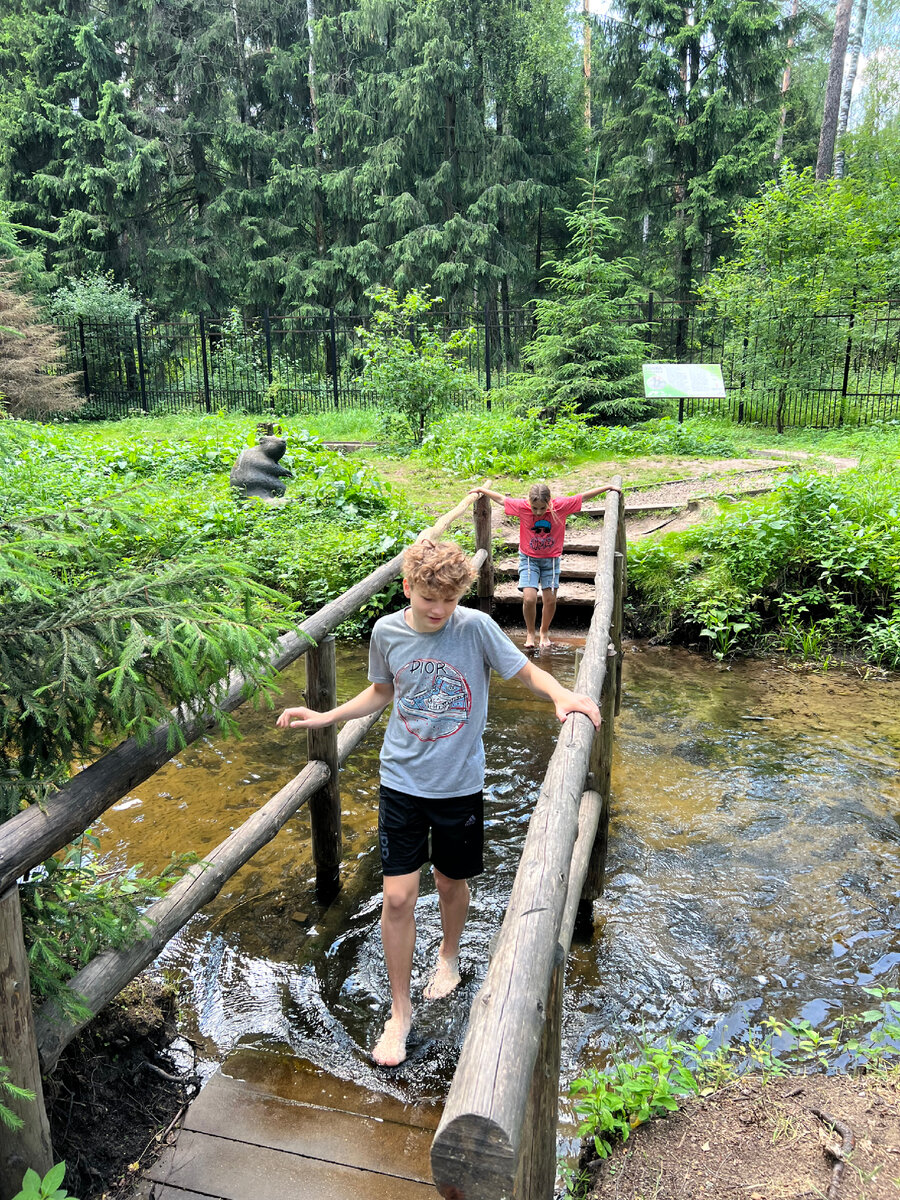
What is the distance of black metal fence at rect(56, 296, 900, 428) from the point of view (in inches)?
636

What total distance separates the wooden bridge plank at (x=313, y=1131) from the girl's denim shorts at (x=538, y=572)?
4902 millimetres

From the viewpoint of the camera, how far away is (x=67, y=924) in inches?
93.3

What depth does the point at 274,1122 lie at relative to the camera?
9.36 feet

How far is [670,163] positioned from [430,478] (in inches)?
758

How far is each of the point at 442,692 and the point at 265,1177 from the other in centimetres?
155

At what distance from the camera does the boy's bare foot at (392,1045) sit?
317cm

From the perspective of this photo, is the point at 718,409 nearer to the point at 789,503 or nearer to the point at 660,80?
the point at 789,503

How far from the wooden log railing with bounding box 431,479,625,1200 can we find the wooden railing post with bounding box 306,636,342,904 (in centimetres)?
176

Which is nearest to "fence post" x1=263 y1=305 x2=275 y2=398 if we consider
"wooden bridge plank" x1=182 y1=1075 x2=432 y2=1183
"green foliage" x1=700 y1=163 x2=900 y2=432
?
"green foliage" x1=700 y1=163 x2=900 y2=432

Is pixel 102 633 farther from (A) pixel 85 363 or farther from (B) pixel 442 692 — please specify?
(A) pixel 85 363

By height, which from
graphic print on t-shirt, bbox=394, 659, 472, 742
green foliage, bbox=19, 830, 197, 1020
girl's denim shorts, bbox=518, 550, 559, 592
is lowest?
girl's denim shorts, bbox=518, 550, 559, 592

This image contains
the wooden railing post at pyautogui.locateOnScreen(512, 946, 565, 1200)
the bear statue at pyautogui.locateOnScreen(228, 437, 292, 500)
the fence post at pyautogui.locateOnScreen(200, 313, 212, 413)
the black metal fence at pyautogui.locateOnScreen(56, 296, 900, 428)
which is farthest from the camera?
the fence post at pyautogui.locateOnScreen(200, 313, 212, 413)

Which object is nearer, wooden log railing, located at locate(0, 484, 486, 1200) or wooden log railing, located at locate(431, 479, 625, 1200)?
wooden log railing, located at locate(431, 479, 625, 1200)

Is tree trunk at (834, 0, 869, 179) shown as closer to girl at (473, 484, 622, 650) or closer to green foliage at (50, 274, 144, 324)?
green foliage at (50, 274, 144, 324)
